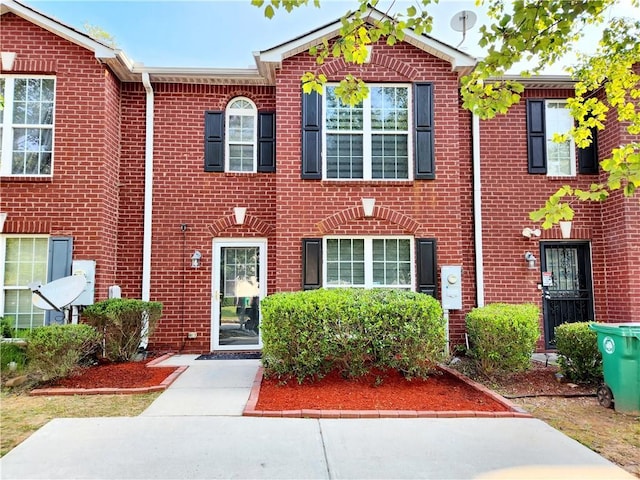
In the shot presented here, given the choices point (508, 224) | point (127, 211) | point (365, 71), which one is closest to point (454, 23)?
point (365, 71)

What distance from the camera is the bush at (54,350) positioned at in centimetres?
558

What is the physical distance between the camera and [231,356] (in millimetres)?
7727

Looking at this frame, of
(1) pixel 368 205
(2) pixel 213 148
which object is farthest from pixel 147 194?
(1) pixel 368 205

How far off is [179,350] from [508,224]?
266 inches

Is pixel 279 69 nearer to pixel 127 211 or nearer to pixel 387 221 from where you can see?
pixel 387 221

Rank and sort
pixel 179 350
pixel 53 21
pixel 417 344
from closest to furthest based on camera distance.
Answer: pixel 417 344 → pixel 53 21 → pixel 179 350

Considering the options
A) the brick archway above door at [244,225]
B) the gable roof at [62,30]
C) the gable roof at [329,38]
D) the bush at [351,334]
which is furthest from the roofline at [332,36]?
the bush at [351,334]

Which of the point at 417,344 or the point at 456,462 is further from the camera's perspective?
the point at 417,344

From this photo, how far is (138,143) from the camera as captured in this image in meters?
8.30

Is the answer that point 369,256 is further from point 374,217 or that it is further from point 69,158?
point 69,158

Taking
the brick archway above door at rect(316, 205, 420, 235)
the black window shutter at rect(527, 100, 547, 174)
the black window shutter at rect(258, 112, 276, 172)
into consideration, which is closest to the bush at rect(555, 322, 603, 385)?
the brick archway above door at rect(316, 205, 420, 235)

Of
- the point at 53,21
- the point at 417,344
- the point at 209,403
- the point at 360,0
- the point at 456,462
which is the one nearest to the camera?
the point at 456,462

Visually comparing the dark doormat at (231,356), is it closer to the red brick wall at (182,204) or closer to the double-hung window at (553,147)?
the red brick wall at (182,204)

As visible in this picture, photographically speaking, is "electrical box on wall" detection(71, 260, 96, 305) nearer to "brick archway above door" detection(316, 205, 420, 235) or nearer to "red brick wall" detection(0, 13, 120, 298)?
"red brick wall" detection(0, 13, 120, 298)
